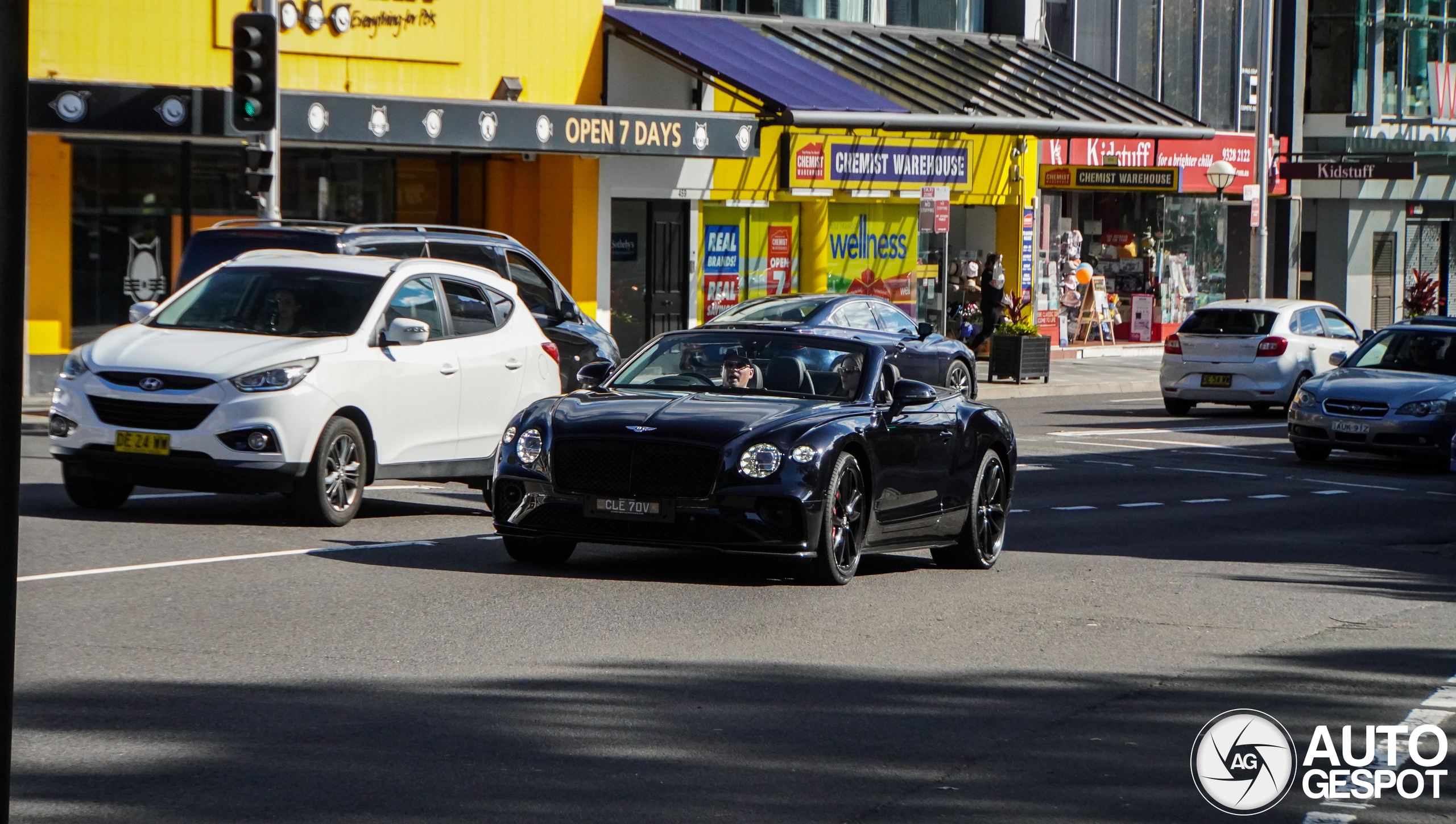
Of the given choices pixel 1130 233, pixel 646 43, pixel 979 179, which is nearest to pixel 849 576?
pixel 646 43

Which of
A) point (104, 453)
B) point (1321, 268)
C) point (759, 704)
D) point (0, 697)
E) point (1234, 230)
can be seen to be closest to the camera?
point (0, 697)

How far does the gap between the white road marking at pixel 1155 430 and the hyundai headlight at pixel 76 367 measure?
13190mm

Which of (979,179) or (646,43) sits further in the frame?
(979,179)

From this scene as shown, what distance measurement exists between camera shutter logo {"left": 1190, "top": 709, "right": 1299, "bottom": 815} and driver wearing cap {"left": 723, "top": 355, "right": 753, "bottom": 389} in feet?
Result: 14.7

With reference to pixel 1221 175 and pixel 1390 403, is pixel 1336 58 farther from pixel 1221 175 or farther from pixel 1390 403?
pixel 1390 403

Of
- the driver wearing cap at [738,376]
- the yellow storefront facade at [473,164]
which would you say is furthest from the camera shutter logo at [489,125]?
the driver wearing cap at [738,376]

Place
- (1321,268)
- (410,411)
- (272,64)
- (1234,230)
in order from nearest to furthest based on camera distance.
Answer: (410,411) → (272,64) → (1234,230) → (1321,268)

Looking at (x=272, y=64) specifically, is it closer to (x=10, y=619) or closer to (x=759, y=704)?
(x=759, y=704)

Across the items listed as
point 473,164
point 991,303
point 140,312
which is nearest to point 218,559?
point 140,312

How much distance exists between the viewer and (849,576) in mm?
11039

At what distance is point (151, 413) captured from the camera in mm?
12477

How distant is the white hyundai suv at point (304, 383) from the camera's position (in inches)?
490

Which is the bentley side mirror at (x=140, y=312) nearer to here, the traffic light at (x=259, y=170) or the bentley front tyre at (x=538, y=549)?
the bentley front tyre at (x=538, y=549)

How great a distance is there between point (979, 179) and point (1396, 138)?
67.2 feet
